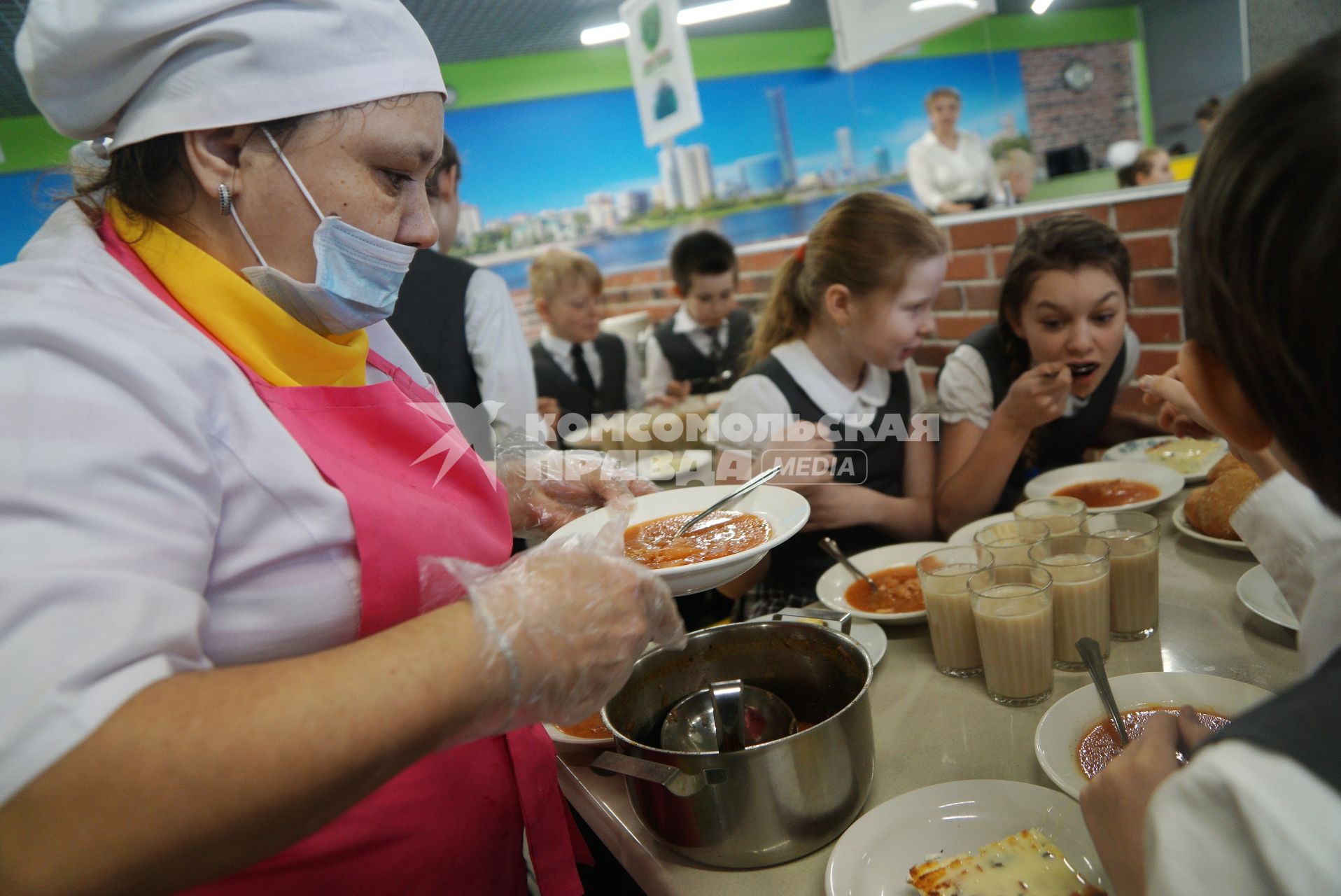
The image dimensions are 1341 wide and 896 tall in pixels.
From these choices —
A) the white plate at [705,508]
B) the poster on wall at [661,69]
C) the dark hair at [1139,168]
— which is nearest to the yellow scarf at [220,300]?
the white plate at [705,508]

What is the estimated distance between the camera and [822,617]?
1.37 metres

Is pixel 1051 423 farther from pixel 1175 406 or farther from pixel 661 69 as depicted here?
pixel 661 69

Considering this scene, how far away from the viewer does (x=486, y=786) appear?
3.69 ft

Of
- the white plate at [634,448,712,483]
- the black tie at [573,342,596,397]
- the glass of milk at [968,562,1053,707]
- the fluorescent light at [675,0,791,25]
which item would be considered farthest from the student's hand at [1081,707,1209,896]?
the fluorescent light at [675,0,791,25]

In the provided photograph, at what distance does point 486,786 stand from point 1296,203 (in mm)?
1072

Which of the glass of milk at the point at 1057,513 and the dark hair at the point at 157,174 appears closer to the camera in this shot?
the dark hair at the point at 157,174

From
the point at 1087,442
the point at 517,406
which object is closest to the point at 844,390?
the point at 1087,442

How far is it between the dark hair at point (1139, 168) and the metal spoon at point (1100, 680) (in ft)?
26.5

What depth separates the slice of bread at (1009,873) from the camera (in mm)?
854

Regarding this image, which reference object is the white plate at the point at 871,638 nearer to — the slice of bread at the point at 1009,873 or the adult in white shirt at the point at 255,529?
the slice of bread at the point at 1009,873

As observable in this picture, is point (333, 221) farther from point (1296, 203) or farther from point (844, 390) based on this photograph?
point (844, 390)

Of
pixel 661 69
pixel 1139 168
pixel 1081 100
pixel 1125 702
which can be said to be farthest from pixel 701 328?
pixel 1081 100

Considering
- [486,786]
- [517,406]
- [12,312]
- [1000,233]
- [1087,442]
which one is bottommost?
[1087,442]

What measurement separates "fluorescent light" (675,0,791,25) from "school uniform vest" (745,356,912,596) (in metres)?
5.84
